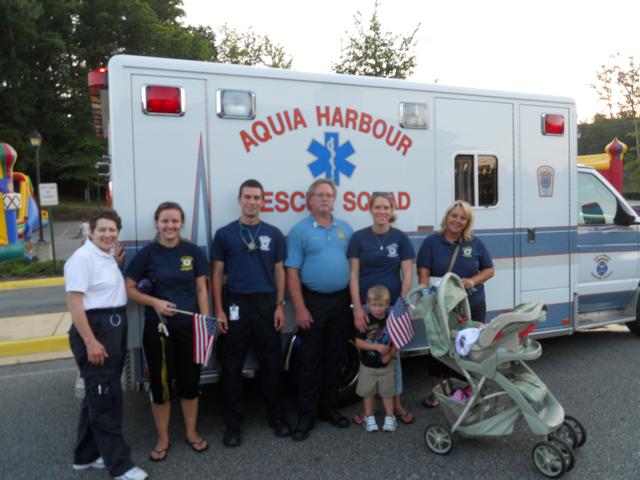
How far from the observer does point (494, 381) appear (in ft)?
11.6

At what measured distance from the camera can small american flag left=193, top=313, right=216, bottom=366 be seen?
3505mm

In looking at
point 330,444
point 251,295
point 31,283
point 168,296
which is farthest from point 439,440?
point 31,283

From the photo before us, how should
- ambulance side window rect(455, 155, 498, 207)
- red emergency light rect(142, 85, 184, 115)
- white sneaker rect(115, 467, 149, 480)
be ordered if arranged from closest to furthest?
white sneaker rect(115, 467, 149, 480) → red emergency light rect(142, 85, 184, 115) → ambulance side window rect(455, 155, 498, 207)

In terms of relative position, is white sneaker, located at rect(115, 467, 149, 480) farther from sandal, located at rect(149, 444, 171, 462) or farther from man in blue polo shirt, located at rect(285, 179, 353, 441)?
man in blue polo shirt, located at rect(285, 179, 353, 441)

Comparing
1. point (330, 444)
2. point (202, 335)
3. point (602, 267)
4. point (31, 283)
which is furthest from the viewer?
point (31, 283)

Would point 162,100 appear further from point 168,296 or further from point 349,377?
point 349,377

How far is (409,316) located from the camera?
387 cm

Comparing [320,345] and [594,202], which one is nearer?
[320,345]

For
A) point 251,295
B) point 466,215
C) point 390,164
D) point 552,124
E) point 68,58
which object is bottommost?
point 251,295

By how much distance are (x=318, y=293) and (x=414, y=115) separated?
1729mm

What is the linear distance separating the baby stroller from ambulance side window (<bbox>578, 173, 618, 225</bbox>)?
2657mm

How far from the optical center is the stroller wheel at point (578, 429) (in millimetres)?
3594

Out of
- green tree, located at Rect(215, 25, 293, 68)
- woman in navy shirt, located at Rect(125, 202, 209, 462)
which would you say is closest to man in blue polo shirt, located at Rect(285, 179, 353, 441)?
woman in navy shirt, located at Rect(125, 202, 209, 462)

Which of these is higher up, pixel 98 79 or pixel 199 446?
pixel 98 79
